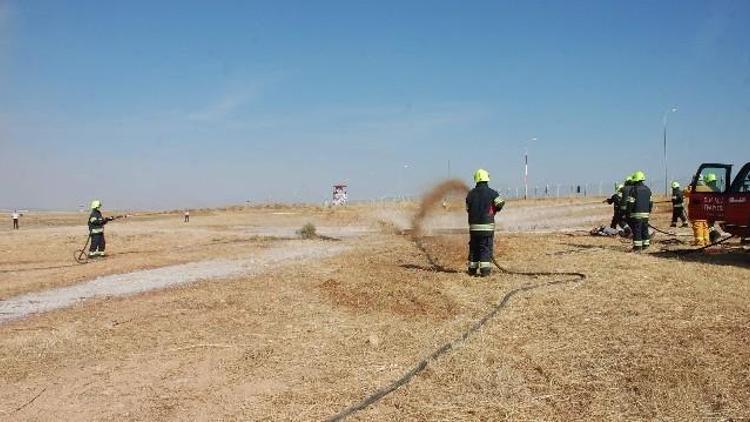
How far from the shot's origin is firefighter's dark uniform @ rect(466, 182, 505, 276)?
11.7 meters

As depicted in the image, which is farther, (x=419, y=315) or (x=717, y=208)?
(x=717, y=208)

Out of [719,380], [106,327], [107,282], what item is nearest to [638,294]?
[719,380]

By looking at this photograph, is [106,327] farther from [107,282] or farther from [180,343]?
[107,282]

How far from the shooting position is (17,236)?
27.4 metres

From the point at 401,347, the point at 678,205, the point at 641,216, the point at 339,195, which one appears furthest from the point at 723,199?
the point at 339,195

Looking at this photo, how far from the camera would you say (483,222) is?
38.4 feet

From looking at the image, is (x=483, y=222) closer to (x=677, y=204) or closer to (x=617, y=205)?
(x=617, y=205)

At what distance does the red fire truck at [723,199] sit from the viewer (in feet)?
43.1

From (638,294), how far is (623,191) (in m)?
10.7

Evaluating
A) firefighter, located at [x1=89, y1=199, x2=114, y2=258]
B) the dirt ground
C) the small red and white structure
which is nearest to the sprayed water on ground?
the dirt ground

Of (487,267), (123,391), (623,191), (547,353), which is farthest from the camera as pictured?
(623,191)

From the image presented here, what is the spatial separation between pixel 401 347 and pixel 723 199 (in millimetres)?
9581

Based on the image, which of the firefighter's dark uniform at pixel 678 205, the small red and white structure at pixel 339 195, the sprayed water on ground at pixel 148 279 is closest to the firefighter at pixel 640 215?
the sprayed water on ground at pixel 148 279

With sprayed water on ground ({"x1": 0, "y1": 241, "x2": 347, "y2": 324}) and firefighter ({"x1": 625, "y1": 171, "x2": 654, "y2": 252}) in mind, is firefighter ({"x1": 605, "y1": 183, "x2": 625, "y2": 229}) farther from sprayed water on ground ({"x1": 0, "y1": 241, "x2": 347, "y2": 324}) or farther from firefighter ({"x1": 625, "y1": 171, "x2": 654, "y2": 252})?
sprayed water on ground ({"x1": 0, "y1": 241, "x2": 347, "y2": 324})
